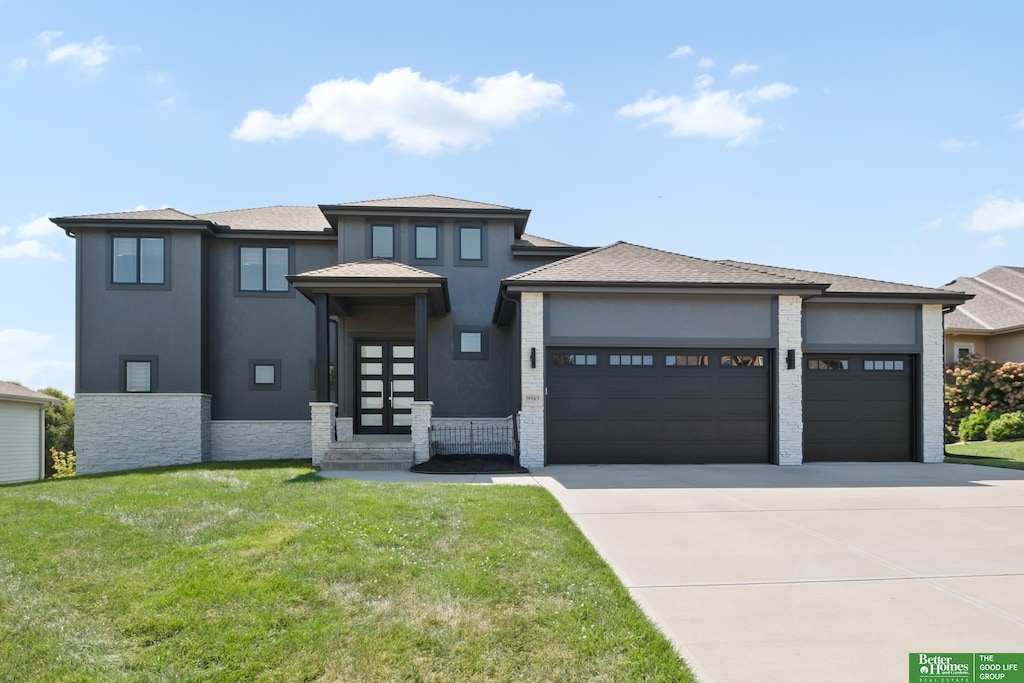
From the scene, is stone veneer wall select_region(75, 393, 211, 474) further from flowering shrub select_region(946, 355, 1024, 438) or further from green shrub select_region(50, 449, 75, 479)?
flowering shrub select_region(946, 355, 1024, 438)

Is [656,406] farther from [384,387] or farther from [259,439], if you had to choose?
[259,439]

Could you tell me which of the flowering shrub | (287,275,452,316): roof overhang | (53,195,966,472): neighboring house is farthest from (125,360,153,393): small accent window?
the flowering shrub

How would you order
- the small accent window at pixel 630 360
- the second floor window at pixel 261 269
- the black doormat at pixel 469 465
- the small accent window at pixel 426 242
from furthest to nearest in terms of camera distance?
the second floor window at pixel 261 269
the small accent window at pixel 426 242
the small accent window at pixel 630 360
the black doormat at pixel 469 465

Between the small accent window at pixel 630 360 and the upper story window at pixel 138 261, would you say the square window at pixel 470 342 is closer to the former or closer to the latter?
the small accent window at pixel 630 360

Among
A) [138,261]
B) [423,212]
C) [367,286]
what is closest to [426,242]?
[423,212]

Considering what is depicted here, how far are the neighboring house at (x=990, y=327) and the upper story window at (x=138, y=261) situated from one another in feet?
84.3

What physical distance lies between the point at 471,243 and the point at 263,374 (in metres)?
6.54

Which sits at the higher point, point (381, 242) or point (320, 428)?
point (381, 242)

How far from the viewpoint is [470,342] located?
17000mm

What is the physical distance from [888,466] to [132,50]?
16.2m

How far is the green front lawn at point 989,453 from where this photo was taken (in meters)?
14.2

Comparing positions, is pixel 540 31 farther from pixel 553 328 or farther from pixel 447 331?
pixel 447 331

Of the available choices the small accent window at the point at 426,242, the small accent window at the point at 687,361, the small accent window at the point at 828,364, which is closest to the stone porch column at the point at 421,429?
the small accent window at the point at 426,242

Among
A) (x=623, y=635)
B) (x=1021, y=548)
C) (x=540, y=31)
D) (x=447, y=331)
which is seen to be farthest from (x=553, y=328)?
(x=623, y=635)
